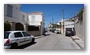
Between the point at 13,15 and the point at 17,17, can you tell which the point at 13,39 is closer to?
the point at 13,15

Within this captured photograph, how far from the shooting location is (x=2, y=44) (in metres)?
5.80

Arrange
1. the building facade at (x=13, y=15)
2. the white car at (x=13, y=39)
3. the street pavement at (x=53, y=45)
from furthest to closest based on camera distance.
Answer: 1. the building facade at (x=13, y=15)
2. the street pavement at (x=53, y=45)
3. the white car at (x=13, y=39)

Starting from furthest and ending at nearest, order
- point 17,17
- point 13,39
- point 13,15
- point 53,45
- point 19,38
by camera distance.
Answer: point 17,17, point 13,15, point 53,45, point 19,38, point 13,39

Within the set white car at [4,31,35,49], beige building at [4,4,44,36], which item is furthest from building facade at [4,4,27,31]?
white car at [4,31,35,49]

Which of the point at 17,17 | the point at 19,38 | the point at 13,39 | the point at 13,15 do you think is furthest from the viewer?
the point at 17,17

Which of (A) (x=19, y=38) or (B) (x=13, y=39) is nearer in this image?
(B) (x=13, y=39)

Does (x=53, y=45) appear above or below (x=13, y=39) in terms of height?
below

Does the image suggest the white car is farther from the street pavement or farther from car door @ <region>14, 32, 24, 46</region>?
the street pavement

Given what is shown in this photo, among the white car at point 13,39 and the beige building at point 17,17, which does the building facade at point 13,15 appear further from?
the white car at point 13,39

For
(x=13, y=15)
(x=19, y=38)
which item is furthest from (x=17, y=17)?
(x=19, y=38)

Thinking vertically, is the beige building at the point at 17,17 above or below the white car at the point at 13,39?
above

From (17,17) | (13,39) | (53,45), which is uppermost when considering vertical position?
(17,17)

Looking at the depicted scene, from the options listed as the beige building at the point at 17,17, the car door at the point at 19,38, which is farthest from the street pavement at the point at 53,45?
the beige building at the point at 17,17

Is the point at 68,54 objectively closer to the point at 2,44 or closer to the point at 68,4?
the point at 68,4
